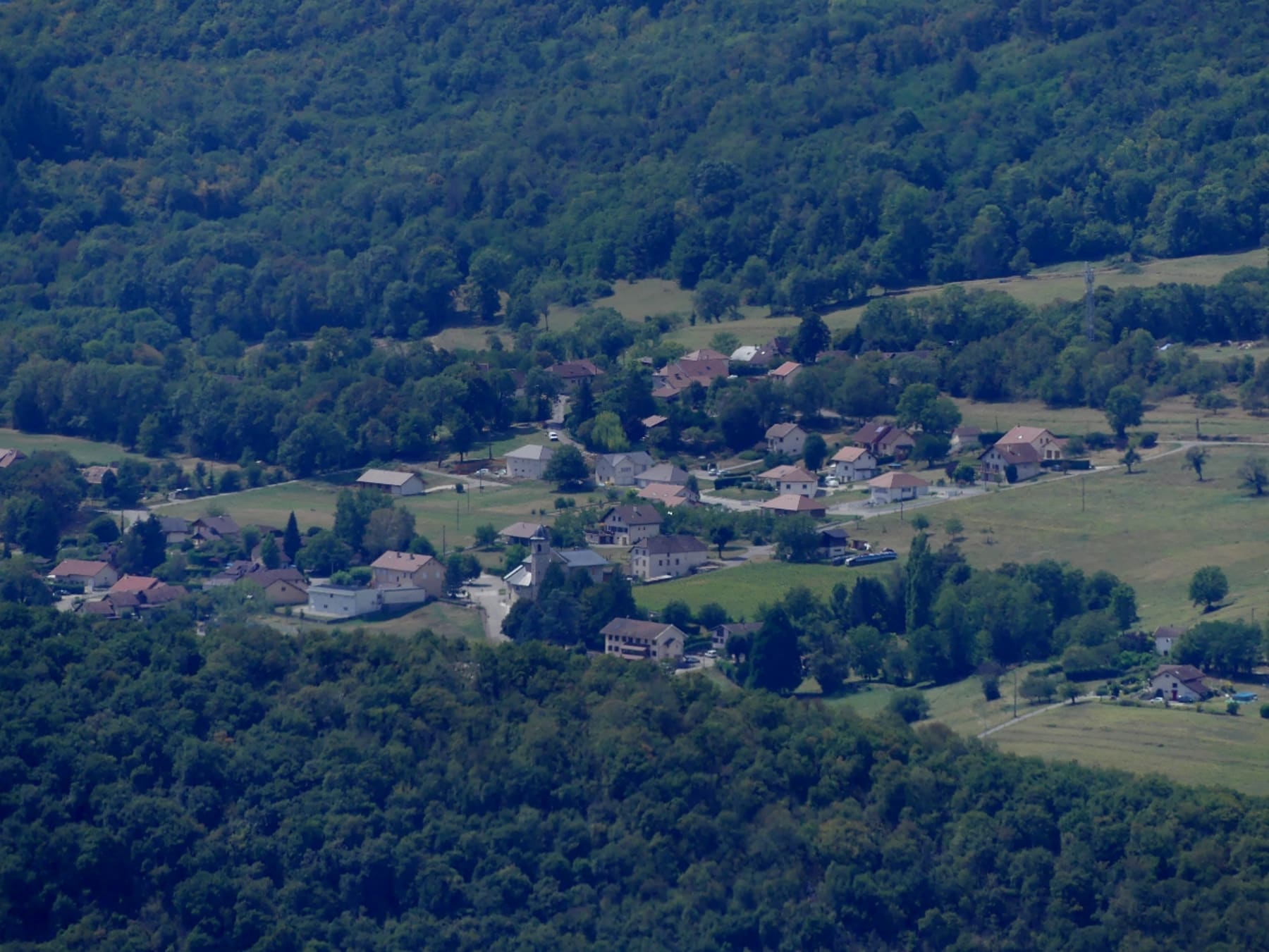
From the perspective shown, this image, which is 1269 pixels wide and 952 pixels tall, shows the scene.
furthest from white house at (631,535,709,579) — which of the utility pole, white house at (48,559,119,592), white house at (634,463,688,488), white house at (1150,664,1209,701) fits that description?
the utility pole

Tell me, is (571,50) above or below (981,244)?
above

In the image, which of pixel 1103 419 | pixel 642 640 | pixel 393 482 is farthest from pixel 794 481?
pixel 642 640

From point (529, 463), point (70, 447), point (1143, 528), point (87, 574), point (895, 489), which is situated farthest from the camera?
point (70, 447)

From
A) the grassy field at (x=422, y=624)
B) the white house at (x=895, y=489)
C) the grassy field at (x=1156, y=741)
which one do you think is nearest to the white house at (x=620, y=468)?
the white house at (x=895, y=489)

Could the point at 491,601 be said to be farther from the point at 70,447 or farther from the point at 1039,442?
the point at 70,447

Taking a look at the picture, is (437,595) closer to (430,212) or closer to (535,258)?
(535,258)

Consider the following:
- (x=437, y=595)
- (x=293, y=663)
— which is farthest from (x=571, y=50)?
(x=293, y=663)
